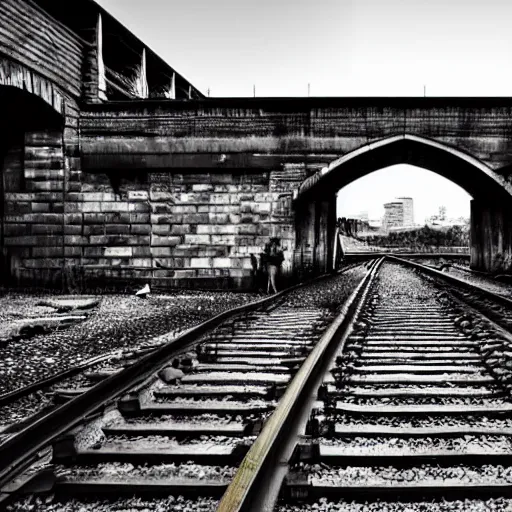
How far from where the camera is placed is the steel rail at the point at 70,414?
195 cm

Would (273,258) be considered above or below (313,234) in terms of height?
below

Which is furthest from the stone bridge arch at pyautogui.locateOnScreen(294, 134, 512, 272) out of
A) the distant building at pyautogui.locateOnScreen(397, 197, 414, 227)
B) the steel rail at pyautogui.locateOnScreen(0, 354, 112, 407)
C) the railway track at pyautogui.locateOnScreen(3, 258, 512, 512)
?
the distant building at pyautogui.locateOnScreen(397, 197, 414, 227)

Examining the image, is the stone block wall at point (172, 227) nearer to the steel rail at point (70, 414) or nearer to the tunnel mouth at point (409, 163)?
the tunnel mouth at point (409, 163)

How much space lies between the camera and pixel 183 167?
12086mm

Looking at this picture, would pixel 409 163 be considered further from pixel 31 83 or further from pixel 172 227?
pixel 31 83

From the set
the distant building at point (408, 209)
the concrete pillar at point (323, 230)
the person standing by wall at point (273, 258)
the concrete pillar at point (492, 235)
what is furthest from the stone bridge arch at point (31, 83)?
the distant building at point (408, 209)

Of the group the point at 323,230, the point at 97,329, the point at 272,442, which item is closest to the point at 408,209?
the point at 323,230

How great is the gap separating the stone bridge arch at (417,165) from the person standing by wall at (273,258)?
0.65m

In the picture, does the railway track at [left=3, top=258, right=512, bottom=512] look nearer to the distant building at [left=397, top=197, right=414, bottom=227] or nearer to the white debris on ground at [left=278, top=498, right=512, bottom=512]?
the white debris on ground at [left=278, top=498, right=512, bottom=512]

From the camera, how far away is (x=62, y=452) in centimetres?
198

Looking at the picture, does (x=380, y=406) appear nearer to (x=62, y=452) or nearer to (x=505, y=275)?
(x=62, y=452)

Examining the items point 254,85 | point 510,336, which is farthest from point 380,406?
point 254,85

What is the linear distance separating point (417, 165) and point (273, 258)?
6050mm

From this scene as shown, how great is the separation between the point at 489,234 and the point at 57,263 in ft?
38.6
